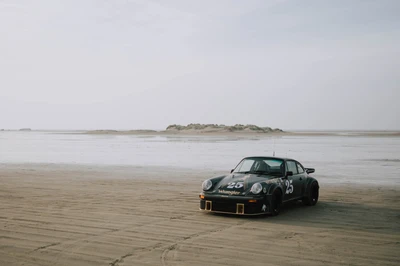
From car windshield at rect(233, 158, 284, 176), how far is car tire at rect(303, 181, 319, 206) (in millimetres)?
1225

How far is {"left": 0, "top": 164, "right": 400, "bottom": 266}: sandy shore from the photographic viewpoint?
6.42 metres

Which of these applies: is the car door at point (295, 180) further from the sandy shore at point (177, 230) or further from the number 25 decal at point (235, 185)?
the number 25 decal at point (235, 185)

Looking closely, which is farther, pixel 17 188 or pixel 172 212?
pixel 17 188

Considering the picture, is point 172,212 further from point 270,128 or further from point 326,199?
point 270,128

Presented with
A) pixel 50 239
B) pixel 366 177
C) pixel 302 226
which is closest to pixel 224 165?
pixel 366 177

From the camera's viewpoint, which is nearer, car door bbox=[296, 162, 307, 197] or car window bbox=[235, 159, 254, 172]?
car window bbox=[235, 159, 254, 172]

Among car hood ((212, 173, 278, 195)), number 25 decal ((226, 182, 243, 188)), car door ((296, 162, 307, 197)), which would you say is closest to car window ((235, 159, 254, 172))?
car hood ((212, 173, 278, 195))

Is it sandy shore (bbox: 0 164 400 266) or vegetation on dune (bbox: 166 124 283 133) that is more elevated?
vegetation on dune (bbox: 166 124 283 133)

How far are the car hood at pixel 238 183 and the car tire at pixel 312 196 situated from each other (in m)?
1.55

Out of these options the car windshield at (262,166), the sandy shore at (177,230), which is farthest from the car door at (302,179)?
the car windshield at (262,166)

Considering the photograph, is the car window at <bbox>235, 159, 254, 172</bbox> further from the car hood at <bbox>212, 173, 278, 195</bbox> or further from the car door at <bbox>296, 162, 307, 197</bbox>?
the car door at <bbox>296, 162, 307, 197</bbox>

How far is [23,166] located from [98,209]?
1302cm

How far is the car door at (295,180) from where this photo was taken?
430 inches

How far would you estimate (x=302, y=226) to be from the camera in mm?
8852
